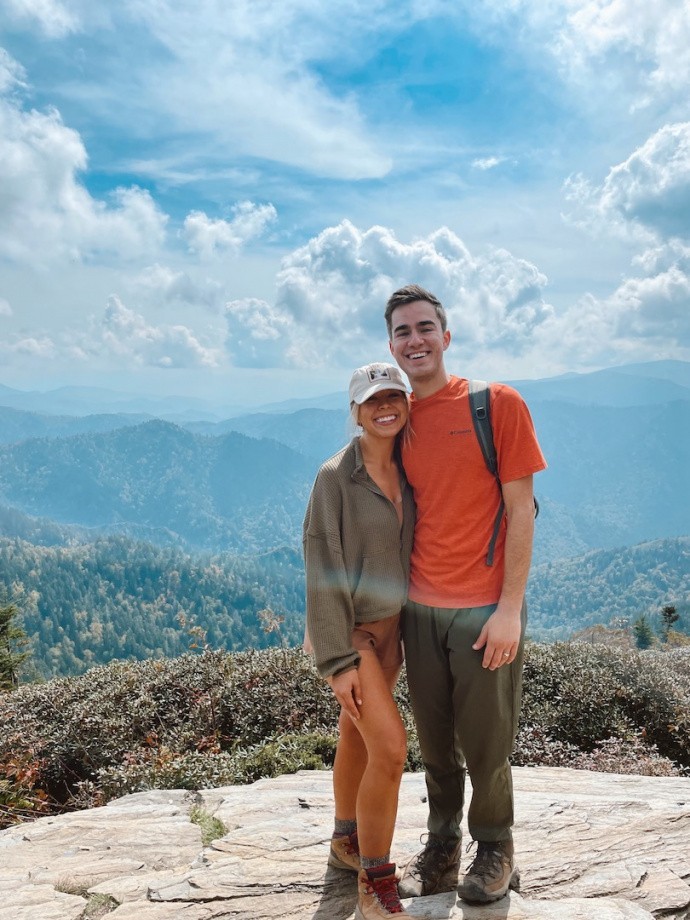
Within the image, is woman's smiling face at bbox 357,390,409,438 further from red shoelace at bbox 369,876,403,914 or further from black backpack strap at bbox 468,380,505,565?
red shoelace at bbox 369,876,403,914

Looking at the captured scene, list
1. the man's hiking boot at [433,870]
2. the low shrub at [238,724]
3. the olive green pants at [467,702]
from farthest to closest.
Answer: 1. the low shrub at [238,724]
2. the man's hiking boot at [433,870]
3. the olive green pants at [467,702]

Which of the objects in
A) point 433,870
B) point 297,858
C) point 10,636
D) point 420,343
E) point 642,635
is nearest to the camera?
point 420,343

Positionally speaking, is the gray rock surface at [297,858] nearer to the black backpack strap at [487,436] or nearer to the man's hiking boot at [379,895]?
the man's hiking boot at [379,895]

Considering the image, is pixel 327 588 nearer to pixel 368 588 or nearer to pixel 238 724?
pixel 368 588

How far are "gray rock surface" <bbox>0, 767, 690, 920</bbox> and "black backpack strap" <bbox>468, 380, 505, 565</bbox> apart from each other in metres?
2.37

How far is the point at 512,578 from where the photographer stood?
4207 millimetres

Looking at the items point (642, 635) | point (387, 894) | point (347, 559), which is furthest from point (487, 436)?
point (642, 635)

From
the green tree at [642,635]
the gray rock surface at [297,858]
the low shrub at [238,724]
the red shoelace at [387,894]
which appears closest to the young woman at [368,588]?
the red shoelace at [387,894]

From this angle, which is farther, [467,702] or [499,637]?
[467,702]

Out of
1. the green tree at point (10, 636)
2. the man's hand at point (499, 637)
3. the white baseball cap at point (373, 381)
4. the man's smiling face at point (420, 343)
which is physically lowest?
the green tree at point (10, 636)

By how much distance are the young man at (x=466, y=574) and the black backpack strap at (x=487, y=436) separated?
0.10 ft

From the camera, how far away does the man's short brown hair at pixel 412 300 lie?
14.8 ft

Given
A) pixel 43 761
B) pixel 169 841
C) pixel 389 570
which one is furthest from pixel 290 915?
pixel 43 761

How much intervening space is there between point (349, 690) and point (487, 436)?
5.90 feet
